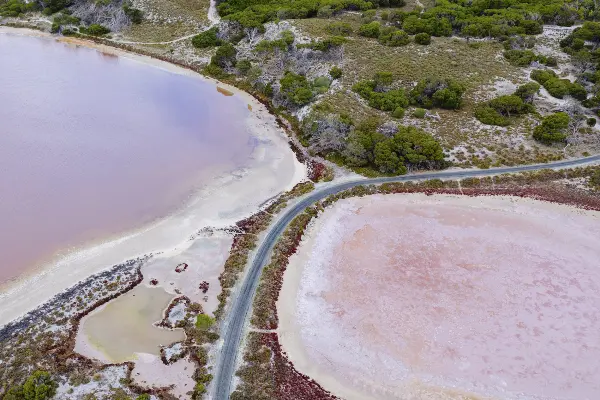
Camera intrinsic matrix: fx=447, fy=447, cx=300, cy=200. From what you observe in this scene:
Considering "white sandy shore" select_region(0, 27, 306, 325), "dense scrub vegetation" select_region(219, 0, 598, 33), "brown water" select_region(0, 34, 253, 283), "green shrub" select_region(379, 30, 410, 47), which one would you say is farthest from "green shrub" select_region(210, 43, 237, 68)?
"green shrub" select_region(379, 30, 410, 47)

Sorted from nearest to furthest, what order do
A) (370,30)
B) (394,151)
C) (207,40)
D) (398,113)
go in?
(394,151), (398,113), (370,30), (207,40)

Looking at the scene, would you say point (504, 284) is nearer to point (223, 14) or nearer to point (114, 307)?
point (114, 307)

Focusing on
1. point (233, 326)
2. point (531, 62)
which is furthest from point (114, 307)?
point (531, 62)

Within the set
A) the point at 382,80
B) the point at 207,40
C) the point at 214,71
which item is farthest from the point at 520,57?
the point at 207,40

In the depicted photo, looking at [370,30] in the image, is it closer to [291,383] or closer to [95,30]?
[95,30]

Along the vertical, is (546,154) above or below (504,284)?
above

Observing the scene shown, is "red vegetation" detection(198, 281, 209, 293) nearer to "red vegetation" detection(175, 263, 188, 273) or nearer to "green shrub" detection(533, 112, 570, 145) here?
"red vegetation" detection(175, 263, 188, 273)

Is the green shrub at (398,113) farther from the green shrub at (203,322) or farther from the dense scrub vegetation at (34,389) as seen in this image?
the dense scrub vegetation at (34,389)
